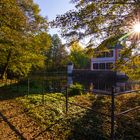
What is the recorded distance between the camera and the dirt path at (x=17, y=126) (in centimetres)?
610

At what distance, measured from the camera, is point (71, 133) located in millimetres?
6441

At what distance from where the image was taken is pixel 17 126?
6.92 m

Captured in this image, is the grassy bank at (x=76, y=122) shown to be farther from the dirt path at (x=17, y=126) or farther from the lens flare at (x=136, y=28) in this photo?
the lens flare at (x=136, y=28)

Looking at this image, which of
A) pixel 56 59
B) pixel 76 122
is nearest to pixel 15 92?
pixel 76 122

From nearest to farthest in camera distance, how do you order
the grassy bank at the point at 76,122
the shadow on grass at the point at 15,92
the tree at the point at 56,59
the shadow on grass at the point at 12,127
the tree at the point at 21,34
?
the shadow on grass at the point at 12,127
the grassy bank at the point at 76,122
the shadow on grass at the point at 15,92
the tree at the point at 21,34
the tree at the point at 56,59

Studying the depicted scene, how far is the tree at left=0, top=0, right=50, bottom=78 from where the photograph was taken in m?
15.2

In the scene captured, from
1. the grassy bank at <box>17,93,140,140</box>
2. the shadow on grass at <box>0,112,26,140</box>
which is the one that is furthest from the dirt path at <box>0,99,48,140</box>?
the grassy bank at <box>17,93,140,140</box>

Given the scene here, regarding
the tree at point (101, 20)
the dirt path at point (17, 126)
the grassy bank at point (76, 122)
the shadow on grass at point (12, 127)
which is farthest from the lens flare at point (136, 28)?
the shadow on grass at point (12, 127)

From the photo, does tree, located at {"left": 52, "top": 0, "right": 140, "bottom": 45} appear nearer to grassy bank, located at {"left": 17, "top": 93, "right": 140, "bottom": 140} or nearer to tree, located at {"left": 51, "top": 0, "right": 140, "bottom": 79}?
tree, located at {"left": 51, "top": 0, "right": 140, "bottom": 79}

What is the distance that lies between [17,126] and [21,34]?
11.6m

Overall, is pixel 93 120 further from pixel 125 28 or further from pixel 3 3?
pixel 3 3

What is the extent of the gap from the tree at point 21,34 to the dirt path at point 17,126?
7571mm

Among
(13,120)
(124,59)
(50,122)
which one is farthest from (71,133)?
(124,59)

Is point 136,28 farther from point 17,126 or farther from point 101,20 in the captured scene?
point 17,126
